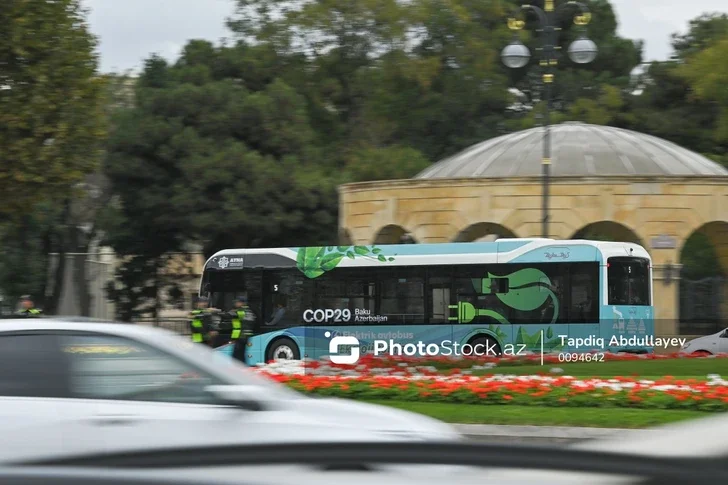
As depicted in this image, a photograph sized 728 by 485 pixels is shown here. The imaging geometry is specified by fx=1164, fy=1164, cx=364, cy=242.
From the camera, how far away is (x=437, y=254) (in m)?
27.6

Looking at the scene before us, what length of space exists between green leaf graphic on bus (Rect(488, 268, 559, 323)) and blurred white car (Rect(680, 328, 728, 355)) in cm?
450

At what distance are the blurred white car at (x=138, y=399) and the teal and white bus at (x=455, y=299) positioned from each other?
19.3 m

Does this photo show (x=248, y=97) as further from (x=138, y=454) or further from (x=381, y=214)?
(x=138, y=454)

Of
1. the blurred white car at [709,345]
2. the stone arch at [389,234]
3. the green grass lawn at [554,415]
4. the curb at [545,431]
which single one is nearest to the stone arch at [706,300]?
the blurred white car at [709,345]

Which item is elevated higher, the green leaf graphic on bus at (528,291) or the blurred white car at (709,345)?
the green leaf graphic on bus at (528,291)

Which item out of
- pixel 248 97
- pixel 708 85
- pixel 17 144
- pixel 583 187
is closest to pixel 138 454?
pixel 17 144

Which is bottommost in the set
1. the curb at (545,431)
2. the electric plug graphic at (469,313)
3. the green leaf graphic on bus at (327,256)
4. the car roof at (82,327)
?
the curb at (545,431)

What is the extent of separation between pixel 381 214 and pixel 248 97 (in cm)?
1087

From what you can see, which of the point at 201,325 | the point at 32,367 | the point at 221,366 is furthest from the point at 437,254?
the point at 32,367

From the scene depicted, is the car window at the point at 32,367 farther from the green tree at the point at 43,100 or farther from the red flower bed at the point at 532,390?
the green tree at the point at 43,100

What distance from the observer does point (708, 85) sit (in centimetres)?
3822

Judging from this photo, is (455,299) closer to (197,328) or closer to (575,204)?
(575,204)

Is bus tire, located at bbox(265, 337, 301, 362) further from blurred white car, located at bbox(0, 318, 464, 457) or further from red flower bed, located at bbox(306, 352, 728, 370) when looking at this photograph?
blurred white car, located at bbox(0, 318, 464, 457)

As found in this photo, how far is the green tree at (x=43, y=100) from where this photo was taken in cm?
2955
